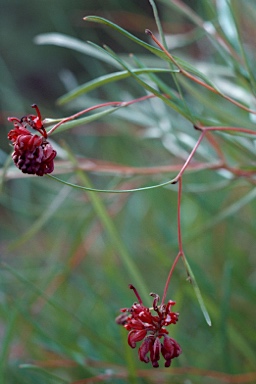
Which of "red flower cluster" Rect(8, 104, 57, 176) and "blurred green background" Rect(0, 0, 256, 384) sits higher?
"blurred green background" Rect(0, 0, 256, 384)

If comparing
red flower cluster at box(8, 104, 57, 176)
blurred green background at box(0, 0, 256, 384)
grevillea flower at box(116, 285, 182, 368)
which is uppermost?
blurred green background at box(0, 0, 256, 384)

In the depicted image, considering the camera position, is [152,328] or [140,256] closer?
[152,328]

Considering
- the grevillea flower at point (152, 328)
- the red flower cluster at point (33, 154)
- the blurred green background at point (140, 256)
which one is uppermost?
the blurred green background at point (140, 256)

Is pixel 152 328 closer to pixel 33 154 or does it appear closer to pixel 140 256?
pixel 33 154

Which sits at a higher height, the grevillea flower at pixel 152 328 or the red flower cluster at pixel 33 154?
the red flower cluster at pixel 33 154

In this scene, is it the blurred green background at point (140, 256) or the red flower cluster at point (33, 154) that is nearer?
the red flower cluster at point (33, 154)

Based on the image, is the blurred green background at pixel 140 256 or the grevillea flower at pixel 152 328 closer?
the grevillea flower at pixel 152 328

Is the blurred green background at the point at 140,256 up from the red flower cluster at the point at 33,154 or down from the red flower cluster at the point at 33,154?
up

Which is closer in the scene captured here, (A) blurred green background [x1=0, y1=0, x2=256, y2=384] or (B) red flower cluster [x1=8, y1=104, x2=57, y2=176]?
(B) red flower cluster [x1=8, y1=104, x2=57, y2=176]

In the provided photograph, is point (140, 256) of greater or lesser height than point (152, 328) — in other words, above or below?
above

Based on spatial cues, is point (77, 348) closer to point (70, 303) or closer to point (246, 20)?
point (70, 303)

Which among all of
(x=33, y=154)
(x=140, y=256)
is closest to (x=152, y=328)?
(x=33, y=154)
